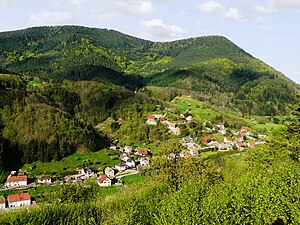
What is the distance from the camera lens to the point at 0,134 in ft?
323

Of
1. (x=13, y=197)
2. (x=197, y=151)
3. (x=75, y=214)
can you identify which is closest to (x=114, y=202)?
(x=75, y=214)

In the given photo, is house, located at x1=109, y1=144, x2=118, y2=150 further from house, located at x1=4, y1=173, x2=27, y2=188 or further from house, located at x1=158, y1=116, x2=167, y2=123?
house, located at x1=4, y1=173, x2=27, y2=188

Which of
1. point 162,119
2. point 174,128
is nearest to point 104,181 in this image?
point 174,128

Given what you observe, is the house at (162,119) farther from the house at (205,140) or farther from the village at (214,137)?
the house at (205,140)

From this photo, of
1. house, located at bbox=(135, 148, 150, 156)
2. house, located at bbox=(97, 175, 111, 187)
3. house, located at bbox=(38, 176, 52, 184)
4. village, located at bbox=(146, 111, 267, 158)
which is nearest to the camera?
house, located at bbox=(97, 175, 111, 187)

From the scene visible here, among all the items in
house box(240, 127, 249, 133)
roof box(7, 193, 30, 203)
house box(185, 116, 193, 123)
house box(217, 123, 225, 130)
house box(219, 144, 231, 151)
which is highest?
house box(185, 116, 193, 123)

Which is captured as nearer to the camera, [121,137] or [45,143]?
[45,143]

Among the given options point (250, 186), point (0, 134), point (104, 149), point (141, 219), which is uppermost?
point (250, 186)

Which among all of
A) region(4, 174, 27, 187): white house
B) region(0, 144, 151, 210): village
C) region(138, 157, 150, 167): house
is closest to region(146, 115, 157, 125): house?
region(0, 144, 151, 210): village

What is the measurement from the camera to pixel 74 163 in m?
97.2

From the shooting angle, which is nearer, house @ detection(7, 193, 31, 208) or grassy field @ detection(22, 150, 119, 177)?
house @ detection(7, 193, 31, 208)

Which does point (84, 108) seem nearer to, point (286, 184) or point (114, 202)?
point (114, 202)

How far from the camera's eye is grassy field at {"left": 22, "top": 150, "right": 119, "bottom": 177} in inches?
3509

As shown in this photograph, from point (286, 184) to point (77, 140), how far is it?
92403 mm
